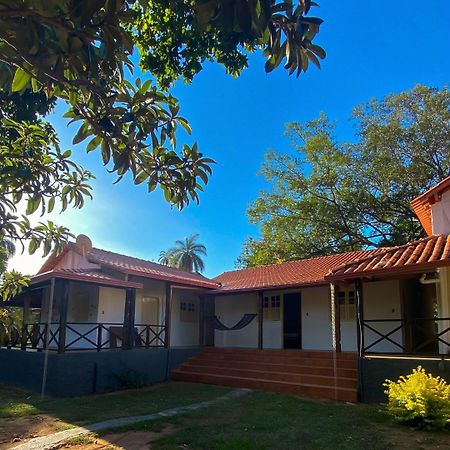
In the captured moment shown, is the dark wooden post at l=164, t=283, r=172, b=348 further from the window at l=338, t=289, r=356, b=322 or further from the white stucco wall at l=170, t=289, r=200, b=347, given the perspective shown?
the window at l=338, t=289, r=356, b=322

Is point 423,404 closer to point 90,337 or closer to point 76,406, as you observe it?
point 76,406

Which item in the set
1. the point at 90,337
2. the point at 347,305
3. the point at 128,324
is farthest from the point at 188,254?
the point at 347,305

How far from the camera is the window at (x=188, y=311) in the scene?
17353 millimetres

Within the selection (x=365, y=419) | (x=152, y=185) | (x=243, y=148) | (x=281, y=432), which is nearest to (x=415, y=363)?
(x=365, y=419)

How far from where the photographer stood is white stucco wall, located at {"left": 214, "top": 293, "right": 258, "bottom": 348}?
16.9 m

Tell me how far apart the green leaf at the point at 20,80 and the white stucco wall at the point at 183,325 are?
14359 mm

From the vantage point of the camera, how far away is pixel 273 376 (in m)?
12.6

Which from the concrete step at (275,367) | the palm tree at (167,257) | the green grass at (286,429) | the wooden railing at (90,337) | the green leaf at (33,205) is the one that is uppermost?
the palm tree at (167,257)

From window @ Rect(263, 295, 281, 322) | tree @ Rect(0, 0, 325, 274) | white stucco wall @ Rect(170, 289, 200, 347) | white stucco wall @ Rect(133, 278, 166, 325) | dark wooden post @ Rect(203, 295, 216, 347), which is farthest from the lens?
dark wooden post @ Rect(203, 295, 216, 347)

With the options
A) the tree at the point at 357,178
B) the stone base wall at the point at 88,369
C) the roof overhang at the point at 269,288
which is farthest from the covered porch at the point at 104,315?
the tree at the point at 357,178

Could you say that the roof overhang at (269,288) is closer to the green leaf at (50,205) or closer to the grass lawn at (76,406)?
the grass lawn at (76,406)

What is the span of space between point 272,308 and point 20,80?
14.4m

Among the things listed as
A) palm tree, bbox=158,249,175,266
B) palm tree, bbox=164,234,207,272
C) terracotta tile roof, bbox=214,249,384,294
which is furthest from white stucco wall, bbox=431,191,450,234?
palm tree, bbox=158,249,175,266

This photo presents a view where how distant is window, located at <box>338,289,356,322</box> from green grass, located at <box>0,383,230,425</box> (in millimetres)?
4702
